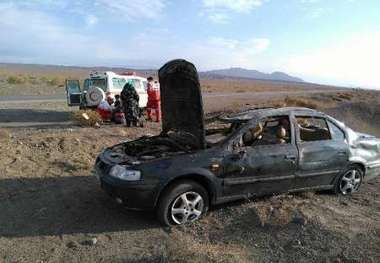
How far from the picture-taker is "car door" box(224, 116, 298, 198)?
22.3 ft

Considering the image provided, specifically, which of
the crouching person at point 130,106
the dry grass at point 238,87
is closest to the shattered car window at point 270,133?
the crouching person at point 130,106

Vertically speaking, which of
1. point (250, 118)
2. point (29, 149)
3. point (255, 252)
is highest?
point (250, 118)

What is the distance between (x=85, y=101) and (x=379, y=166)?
1327 cm

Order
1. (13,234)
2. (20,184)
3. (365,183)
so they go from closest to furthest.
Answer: (13,234) → (20,184) → (365,183)

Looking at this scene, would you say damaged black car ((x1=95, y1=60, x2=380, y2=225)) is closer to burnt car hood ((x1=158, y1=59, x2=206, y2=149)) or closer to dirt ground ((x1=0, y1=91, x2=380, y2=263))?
burnt car hood ((x1=158, y1=59, x2=206, y2=149))

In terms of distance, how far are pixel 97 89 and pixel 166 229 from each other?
13.3 metres

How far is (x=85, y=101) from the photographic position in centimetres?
1930

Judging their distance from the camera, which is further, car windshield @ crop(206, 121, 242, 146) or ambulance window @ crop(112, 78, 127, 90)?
ambulance window @ crop(112, 78, 127, 90)

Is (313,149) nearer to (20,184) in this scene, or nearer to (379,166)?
(379,166)

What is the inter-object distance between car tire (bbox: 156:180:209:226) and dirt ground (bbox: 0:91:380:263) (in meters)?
0.13

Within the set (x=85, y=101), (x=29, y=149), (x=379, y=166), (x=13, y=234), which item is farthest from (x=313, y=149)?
(x=85, y=101)

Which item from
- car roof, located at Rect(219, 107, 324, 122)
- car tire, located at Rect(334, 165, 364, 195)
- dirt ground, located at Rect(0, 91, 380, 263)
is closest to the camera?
dirt ground, located at Rect(0, 91, 380, 263)

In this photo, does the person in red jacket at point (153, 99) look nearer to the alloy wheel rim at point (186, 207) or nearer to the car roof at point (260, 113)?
the car roof at point (260, 113)

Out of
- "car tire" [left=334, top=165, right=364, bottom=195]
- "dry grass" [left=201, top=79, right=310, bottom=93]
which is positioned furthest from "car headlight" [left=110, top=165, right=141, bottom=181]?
"dry grass" [left=201, top=79, right=310, bottom=93]
